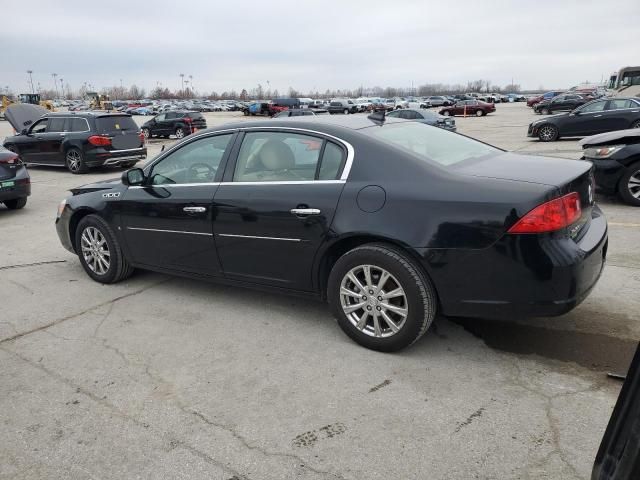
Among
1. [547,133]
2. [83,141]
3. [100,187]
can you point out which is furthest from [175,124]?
[100,187]

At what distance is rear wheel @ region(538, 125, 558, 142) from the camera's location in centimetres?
1847

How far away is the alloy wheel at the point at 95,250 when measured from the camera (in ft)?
17.0

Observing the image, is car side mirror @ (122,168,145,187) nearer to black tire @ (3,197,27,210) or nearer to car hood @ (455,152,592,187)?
car hood @ (455,152,592,187)

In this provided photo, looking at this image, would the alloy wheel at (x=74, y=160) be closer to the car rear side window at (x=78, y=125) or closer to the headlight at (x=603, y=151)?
the car rear side window at (x=78, y=125)

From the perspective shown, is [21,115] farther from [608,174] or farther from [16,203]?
[608,174]

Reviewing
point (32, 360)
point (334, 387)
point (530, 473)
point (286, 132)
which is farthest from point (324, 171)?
point (32, 360)

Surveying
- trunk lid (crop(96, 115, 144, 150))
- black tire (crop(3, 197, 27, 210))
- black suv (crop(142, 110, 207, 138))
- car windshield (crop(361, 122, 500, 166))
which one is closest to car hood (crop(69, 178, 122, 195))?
car windshield (crop(361, 122, 500, 166))

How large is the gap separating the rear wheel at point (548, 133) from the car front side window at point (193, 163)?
676 inches

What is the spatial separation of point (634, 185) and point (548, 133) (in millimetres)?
11969

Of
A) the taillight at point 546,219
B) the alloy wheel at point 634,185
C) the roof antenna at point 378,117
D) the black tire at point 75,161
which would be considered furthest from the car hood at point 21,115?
the taillight at point 546,219

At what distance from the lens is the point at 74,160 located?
14.5 meters

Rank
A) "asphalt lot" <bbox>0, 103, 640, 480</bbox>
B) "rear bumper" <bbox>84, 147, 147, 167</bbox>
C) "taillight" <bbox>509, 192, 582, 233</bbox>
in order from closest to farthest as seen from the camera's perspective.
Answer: "asphalt lot" <bbox>0, 103, 640, 480</bbox> < "taillight" <bbox>509, 192, 582, 233</bbox> < "rear bumper" <bbox>84, 147, 147, 167</bbox>

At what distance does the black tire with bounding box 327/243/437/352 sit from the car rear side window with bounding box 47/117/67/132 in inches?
552

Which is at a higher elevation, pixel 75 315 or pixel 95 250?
pixel 95 250
